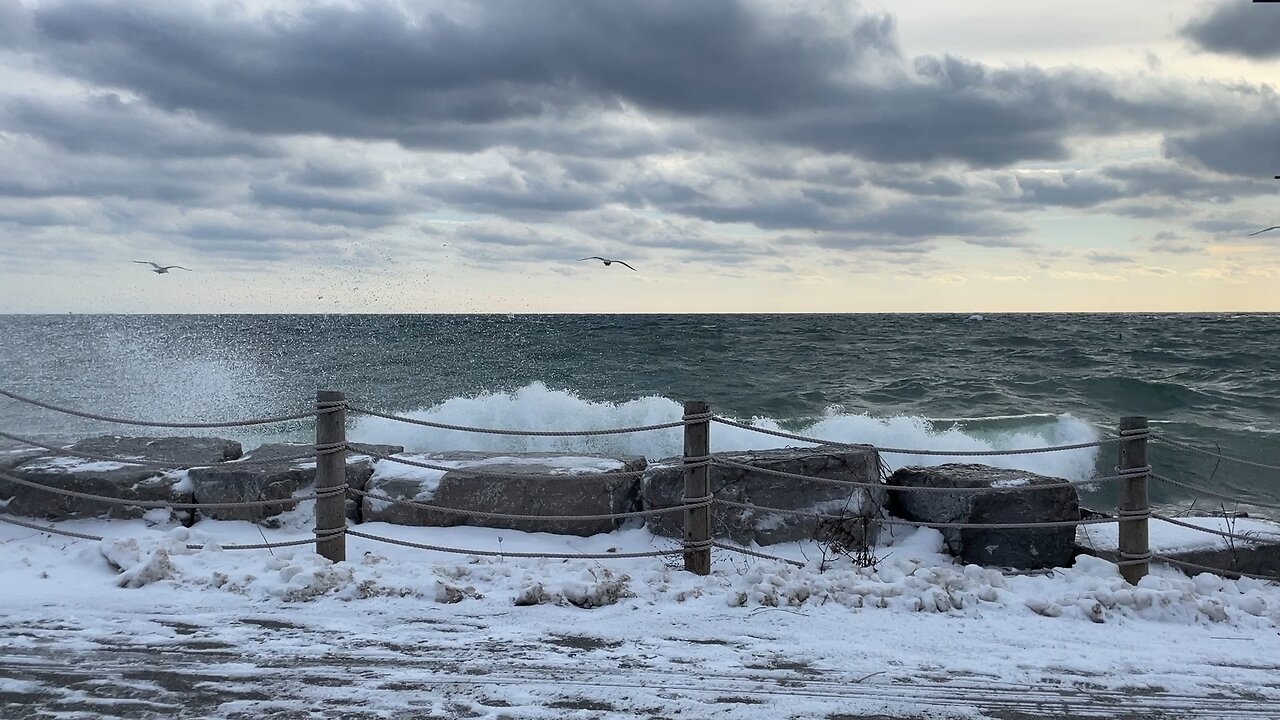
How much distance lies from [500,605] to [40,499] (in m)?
4.23

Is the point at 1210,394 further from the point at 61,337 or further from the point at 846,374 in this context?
the point at 61,337

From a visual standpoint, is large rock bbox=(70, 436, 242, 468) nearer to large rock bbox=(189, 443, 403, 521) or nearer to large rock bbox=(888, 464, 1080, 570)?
large rock bbox=(189, 443, 403, 521)

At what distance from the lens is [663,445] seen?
1418 centimetres

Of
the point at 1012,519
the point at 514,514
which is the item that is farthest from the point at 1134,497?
the point at 514,514

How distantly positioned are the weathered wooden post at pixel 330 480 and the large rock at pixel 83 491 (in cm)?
181

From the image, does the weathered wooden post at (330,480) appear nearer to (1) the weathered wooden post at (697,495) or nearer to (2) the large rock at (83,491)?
(2) the large rock at (83,491)

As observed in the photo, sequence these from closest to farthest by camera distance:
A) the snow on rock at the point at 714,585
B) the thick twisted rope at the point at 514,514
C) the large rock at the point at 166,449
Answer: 1. the snow on rock at the point at 714,585
2. the thick twisted rope at the point at 514,514
3. the large rock at the point at 166,449

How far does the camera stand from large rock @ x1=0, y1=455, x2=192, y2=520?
7.04m

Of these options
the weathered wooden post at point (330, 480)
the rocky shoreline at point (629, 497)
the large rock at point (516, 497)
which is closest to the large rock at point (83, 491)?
the rocky shoreline at point (629, 497)

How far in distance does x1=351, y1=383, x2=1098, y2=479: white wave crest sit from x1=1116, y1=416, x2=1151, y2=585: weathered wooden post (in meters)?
7.04

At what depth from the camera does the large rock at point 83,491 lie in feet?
23.1

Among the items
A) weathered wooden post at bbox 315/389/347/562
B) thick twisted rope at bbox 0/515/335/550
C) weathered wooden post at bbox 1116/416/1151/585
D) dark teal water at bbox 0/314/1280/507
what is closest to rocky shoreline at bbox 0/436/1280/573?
thick twisted rope at bbox 0/515/335/550

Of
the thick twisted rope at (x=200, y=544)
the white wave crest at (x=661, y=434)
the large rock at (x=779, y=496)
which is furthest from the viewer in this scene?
the white wave crest at (x=661, y=434)

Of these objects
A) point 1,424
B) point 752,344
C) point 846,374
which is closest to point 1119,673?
point 1,424
